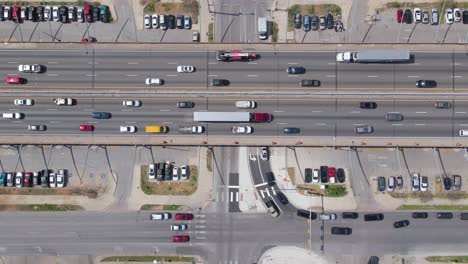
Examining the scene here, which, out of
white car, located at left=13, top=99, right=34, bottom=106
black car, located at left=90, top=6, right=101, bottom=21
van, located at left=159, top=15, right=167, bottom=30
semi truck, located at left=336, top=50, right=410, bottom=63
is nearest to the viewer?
semi truck, located at left=336, top=50, right=410, bottom=63

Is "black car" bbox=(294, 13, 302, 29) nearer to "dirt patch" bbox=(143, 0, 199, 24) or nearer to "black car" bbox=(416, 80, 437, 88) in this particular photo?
"dirt patch" bbox=(143, 0, 199, 24)

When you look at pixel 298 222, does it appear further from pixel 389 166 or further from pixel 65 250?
pixel 65 250

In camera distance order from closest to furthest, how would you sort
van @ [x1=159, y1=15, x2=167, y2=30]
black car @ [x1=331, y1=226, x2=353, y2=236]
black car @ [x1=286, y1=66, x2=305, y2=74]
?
black car @ [x1=331, y1=226, x2=353, y2=236], black car @ [x1=286, y1=66, x2=305, y2=74], van @ [x1=159, y1=15, x2=167, y2=30]

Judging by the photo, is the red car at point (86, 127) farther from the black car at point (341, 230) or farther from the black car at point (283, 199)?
the black car at point (341, 230)

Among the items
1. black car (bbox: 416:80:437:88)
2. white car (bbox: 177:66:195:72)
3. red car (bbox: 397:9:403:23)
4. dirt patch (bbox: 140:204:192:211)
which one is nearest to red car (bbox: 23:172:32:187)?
dirt patch (bbox: 140:204:192:211)

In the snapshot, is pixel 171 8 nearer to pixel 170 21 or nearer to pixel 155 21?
pixel 170 21

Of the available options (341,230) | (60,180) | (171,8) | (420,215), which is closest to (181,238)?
(60,180)

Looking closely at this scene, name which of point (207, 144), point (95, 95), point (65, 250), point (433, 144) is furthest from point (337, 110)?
point (65, 250)
